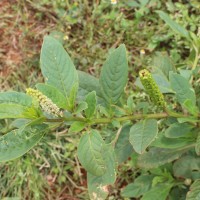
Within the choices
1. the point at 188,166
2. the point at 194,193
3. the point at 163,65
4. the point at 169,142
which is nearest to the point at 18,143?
the point at 169,142

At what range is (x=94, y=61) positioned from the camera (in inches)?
125

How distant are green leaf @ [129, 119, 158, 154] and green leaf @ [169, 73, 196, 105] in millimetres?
166

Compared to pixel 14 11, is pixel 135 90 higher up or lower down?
lower down

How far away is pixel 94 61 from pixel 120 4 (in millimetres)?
517

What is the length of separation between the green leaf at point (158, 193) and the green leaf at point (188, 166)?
0.18 meters

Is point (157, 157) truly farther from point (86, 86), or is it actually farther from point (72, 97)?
point (72, 97)

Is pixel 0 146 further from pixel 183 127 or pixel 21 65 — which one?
pixel 21 65

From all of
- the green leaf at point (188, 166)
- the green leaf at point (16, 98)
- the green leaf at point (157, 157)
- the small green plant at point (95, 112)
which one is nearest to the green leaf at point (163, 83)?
the small green plant at point (95, 112)

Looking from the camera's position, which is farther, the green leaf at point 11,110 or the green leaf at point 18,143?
the green leaf at point 18,143

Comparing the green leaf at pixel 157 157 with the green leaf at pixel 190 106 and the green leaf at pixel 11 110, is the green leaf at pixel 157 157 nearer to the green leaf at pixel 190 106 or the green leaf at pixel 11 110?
the green leaf at pixel 190 106

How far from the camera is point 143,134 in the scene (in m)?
1.44

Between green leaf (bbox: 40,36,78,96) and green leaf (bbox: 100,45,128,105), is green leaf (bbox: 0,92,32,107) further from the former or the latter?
green leaf (bbox: 100,45,128,105)

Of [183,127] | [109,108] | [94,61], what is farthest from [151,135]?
[94,61]

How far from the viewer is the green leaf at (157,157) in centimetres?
206
